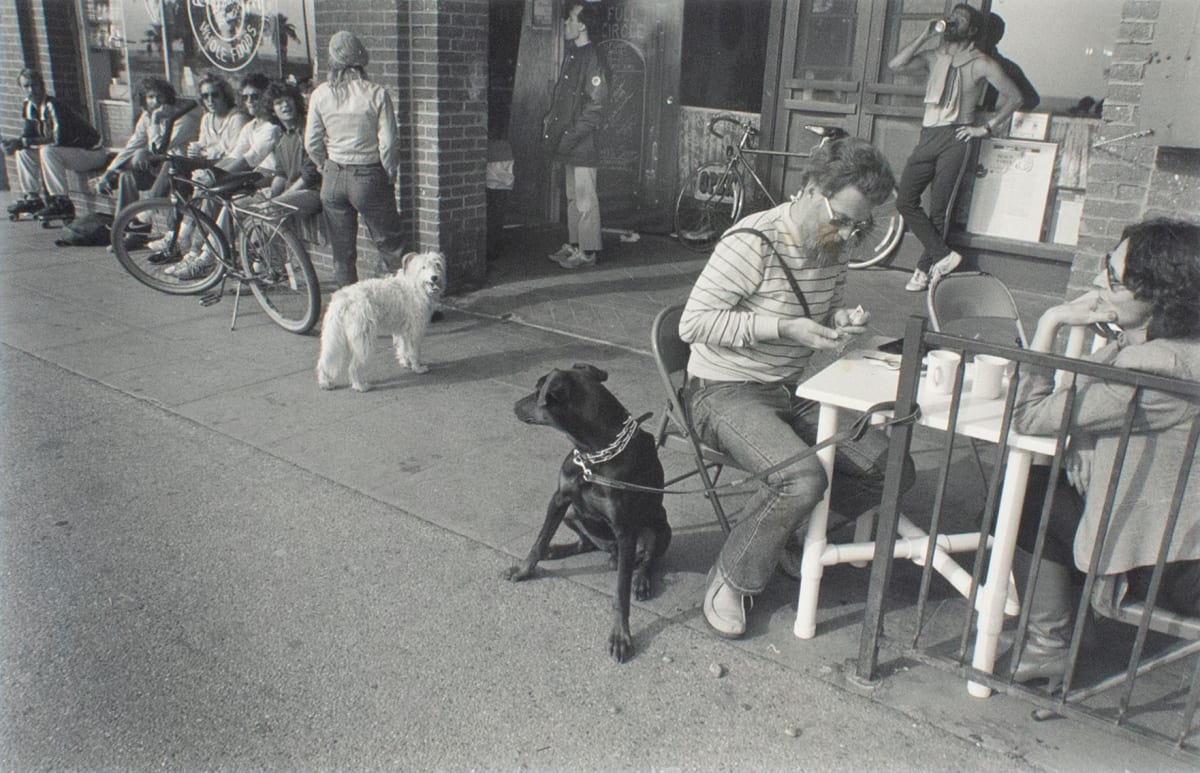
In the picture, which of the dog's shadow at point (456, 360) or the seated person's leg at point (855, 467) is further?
the dog's shadow at point (456, 360)

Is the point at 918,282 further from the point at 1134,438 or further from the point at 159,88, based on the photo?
the point at 159,88

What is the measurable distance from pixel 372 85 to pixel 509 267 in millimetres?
2290

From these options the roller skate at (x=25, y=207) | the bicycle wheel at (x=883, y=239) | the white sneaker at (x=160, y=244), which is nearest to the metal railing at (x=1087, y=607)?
the bicycle wheel at (x=883, y=239)

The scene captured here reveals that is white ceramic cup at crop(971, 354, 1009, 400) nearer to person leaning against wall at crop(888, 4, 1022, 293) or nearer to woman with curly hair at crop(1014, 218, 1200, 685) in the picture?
woman with curly hair at crop(1014, 218, 1200, 685)

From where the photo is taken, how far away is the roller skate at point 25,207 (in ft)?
35.5

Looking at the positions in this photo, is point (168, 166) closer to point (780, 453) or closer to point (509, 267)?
point (509, 267)

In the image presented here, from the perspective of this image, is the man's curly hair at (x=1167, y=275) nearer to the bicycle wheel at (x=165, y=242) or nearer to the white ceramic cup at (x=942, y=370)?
the white ceramic cup at (x=942, y=370)

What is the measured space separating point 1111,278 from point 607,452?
172cm

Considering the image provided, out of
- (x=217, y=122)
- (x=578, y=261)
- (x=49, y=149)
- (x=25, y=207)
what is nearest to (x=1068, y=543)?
(x=578, y=261)

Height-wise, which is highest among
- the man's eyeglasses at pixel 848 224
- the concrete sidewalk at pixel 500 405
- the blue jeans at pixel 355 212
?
the man's eyeglasses at pixel 848 224

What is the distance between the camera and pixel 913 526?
3738 mm

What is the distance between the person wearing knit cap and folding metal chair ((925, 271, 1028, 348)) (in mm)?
4131

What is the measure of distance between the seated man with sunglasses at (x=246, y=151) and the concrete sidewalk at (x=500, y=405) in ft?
1.46

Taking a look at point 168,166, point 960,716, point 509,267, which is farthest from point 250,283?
point 960,716
